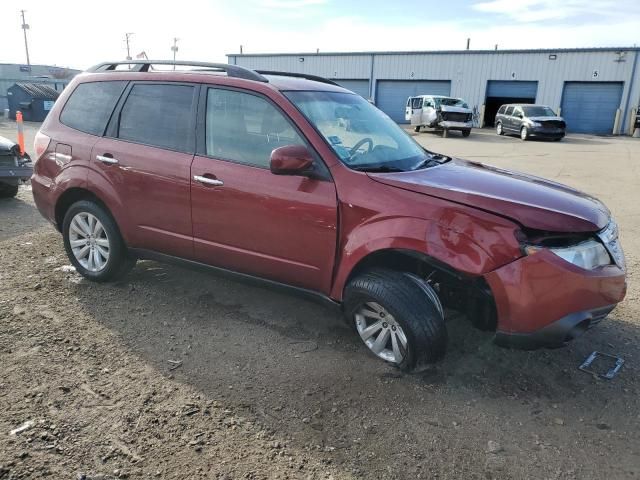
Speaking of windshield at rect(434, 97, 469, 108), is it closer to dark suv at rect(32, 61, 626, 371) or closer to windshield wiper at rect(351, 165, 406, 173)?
dark suv at rect(32, 61, 626, 371)

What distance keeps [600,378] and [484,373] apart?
2.39ft

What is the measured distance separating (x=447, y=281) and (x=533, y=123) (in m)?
23.2

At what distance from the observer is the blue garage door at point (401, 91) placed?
36.1 metres

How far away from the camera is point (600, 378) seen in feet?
11.0

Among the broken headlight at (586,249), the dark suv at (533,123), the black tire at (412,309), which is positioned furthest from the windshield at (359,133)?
the dark suv at (533,123)

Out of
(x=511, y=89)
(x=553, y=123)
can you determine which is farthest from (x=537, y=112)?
(x=511, y=89)

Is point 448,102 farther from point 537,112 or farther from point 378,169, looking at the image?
point 378,169

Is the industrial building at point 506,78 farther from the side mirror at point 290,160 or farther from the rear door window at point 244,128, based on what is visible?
the side mirror at point 290,160

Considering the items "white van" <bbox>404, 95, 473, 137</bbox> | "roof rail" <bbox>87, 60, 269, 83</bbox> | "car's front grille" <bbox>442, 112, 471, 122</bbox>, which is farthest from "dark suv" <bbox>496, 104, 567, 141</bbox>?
"roof rail" <bbox>87, 60, 269, 83</bbox>

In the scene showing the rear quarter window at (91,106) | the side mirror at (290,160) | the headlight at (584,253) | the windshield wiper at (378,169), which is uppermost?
the rear quarter window at (91,106)

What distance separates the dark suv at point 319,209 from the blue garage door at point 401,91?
33.5 meters

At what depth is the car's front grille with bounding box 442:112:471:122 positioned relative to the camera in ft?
81.0

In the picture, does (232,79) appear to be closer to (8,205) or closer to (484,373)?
(484,373)

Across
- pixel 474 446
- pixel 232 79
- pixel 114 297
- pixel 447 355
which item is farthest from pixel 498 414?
pixel 114 297
